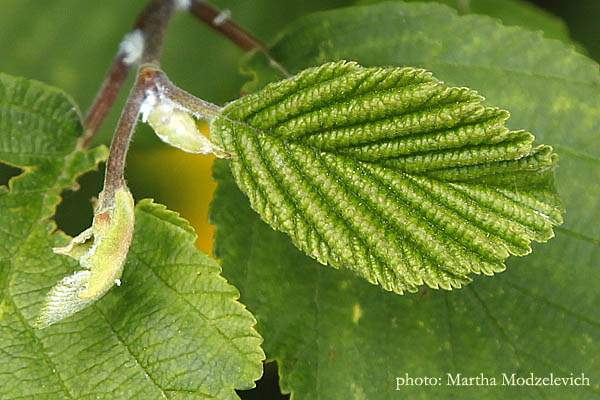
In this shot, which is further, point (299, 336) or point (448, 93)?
point (299, 336)

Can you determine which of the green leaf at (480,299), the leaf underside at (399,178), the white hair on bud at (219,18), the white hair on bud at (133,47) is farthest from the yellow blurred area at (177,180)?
the leaf underside at (399,178)

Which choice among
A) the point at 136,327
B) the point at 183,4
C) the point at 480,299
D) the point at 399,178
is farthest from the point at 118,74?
the point at 480,299

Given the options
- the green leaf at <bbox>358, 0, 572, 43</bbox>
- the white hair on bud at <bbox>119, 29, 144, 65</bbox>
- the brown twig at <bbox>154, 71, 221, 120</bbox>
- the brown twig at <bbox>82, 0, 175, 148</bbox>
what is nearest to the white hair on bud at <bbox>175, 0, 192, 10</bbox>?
the brown twig at <bbox>82, 0, 175, 148</bbox>

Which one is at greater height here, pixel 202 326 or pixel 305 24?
pixel 305 24

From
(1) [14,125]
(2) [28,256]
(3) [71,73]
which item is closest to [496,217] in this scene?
(2) [28,256]

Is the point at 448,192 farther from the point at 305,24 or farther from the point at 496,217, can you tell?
the point at 305,24

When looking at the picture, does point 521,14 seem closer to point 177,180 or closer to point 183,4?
point 183,4

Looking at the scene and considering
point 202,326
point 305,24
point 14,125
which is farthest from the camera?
point 305,24
